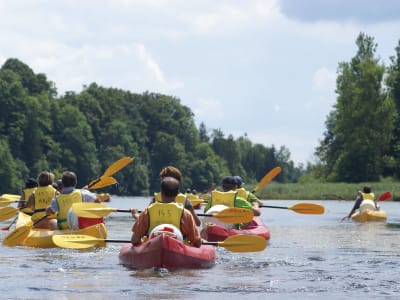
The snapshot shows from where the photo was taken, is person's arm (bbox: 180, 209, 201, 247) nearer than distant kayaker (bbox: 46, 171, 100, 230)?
Yes

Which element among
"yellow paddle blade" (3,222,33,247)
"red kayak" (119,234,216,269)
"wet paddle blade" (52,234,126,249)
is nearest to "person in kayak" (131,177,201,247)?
"red kayak" (119,234,216,269)

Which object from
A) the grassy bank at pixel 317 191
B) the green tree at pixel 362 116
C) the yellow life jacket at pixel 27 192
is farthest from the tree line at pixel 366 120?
the yellow life jacket at pixel 27 192

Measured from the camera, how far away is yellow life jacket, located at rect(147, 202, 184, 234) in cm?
1095

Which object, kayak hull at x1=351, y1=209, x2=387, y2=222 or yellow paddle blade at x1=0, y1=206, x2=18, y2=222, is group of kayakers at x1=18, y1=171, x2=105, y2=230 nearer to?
yellow paddle blade at x1=0, y1=206, x2=18, y2=222

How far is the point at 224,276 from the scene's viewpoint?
36.3 ft

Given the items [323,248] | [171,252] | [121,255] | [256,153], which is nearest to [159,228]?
[171,252]

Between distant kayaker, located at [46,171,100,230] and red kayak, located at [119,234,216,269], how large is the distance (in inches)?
119

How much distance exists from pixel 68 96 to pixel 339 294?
79673 mm

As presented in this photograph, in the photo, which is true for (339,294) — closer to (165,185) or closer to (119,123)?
(165,185)

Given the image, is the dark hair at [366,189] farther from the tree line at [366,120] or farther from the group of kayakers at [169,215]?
the tree line at [366,120]

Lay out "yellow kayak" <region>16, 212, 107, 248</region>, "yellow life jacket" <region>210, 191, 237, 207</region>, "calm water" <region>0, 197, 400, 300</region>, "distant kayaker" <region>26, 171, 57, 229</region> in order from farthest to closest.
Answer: "distant kayaker" <region>26, 171, 57, 229</region> → "yellow life jacket" <region>210, 191, 237, 207</region> → "yellow kayak" <region>16, 212, 107, 248</region> → "calm water" <region>0, 197, 400, 300</region>

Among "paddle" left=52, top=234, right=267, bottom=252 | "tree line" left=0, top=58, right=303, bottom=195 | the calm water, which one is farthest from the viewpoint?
"tree line" left=0, top=58, right=303, bottom=195

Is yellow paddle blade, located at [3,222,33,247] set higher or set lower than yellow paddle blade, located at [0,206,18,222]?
lower

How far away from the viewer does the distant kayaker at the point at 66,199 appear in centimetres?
1446
